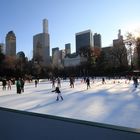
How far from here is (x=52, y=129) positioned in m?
3.96

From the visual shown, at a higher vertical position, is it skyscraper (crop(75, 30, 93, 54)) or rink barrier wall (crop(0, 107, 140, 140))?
skyscraper (crop(75, 30, 93, 54))

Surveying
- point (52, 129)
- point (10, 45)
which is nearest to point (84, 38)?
point (10, 45)

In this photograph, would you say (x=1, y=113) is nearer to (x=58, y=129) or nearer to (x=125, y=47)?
(x=58, y=129)

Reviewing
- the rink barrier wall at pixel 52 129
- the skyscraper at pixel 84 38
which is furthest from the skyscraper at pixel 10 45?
the rink barrier wall at pixel 52 129

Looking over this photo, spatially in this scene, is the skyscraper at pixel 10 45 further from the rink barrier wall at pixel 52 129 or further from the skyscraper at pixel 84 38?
the rink barrier wall at pixel 52 129

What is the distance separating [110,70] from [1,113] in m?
65.5

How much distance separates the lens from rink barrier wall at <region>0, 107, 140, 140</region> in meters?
3.20

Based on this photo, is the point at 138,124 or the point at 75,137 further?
the point at 138,124

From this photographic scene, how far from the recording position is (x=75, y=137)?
3.65 metres

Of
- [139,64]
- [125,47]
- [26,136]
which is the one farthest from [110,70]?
[26,136]

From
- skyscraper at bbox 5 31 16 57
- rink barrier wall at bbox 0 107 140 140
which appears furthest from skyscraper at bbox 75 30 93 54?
rink barrier wall at bbox 0 107 140 140

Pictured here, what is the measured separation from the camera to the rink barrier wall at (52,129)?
126 inches

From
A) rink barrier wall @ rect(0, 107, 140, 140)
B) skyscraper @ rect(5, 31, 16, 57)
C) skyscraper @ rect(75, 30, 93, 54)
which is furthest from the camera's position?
skyscraper @ rect(75, 30, 93, 54)

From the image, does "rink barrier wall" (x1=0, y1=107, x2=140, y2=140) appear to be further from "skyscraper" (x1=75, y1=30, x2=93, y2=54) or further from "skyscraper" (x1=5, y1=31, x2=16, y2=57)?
"skyscraper" (x1=75, y1=30, x2=93, y2=54)
